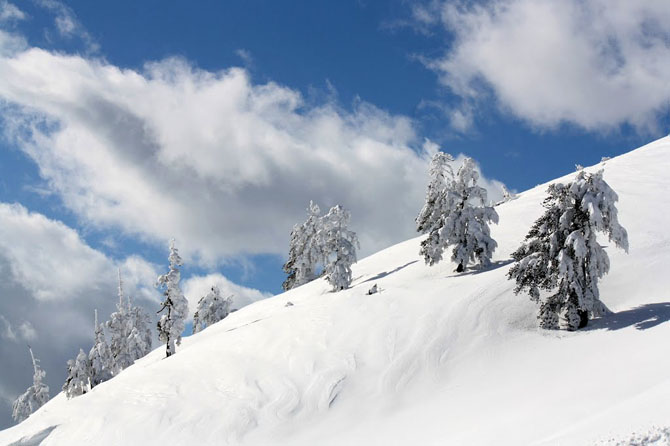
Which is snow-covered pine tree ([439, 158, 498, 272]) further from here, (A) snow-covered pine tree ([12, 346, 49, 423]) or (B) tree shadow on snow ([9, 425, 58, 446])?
(A) snow-covered pine tree ([12, 346, 49, 423])

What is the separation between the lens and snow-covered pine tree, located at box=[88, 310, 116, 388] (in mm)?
57009

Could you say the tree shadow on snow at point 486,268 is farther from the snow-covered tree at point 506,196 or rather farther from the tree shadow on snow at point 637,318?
the snow-covered tree at point 506,196

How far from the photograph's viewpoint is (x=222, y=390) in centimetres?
2780

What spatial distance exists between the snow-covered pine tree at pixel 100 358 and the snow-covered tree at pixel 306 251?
24820mm

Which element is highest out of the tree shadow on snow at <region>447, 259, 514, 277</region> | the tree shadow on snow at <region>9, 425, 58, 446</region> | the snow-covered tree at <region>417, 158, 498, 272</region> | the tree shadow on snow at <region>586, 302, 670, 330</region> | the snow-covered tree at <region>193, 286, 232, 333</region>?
the snow-covered tree at <region>193, 286, 232, 333</region>

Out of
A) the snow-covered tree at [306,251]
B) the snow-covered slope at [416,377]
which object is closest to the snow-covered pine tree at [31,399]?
the snow-covered tree at [306,251]

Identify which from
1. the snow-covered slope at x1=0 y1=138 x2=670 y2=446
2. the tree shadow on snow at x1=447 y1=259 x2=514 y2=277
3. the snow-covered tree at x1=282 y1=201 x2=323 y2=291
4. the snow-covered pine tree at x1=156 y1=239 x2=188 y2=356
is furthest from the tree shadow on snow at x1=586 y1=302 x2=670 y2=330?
the snow-covered tree at x1=282 y1=201 x2=323 y2=291

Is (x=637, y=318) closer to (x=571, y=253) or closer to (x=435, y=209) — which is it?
(x=571, y=253)

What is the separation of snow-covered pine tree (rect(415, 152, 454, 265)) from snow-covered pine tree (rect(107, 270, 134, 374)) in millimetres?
39472

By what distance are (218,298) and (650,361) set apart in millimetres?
60581

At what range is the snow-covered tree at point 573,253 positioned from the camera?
27.7 meters

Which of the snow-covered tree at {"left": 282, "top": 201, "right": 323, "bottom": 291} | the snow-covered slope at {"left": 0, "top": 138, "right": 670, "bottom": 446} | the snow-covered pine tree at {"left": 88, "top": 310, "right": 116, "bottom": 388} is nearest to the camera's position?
the snow-covered slope at {"left": 0, "top": 138, "right": 670, "bottom": 446}

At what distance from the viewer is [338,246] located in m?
48.6

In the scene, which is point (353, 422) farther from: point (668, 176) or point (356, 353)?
point (668, 176)
